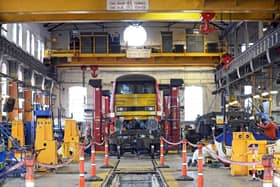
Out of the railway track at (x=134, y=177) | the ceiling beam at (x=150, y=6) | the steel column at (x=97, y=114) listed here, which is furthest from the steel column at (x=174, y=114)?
the ceiling beam at (x=150, y=6)

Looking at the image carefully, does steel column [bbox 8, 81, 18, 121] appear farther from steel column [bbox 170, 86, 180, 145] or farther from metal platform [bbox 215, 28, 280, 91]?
metal platform [bbox 215, 28, 280, 91]

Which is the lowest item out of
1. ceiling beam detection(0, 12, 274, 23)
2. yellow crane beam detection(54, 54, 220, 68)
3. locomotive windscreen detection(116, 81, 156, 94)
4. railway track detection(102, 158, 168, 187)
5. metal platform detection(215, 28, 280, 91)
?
railway track detection(102, 158, 168, 187)

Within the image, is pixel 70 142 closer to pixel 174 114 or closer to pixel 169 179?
pixel 174 114

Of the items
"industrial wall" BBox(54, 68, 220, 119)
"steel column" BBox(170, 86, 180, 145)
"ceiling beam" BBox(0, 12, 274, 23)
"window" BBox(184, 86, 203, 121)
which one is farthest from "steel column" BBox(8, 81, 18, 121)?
"window" BBox(184, 86, 203, 121)

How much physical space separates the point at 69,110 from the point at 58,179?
982 inches

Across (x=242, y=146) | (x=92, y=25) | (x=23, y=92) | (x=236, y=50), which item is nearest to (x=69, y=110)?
(x=92, y=25)

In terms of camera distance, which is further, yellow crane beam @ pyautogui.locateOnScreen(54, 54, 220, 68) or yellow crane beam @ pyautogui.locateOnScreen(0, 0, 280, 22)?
yellow crane beam @ pyautogui.locateOnScreen(54, 54, 220, 68)

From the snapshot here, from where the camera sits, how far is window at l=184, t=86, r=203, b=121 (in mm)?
38844

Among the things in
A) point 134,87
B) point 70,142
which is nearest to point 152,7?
point 134,87

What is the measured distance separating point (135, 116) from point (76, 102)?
17.7m

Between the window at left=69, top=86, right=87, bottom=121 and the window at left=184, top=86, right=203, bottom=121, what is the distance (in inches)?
307

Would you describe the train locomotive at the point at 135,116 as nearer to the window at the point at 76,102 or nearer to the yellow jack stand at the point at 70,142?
the yellow jack stand at the point at 70,142

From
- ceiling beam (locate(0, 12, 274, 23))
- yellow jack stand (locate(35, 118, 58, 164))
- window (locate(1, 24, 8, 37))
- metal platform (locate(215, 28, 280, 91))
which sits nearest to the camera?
yellow jack stand (locate(35, 118, 58, 164))

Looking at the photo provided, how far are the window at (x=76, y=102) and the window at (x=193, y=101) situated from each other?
7789 millimetres
